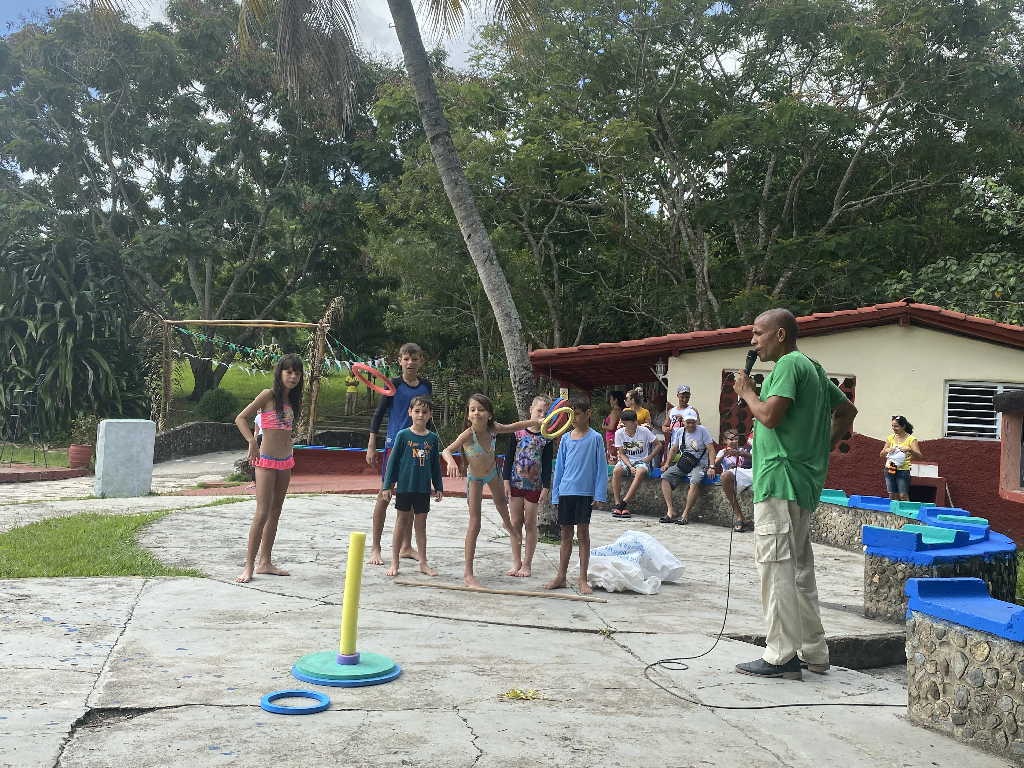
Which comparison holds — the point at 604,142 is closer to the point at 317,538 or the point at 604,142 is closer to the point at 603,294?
the point at 603,294

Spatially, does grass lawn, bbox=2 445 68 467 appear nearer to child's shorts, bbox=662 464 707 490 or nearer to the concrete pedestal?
the concrete pedestal

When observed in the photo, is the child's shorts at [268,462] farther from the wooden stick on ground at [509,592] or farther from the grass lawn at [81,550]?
the wooden stick on ground at [509,592]

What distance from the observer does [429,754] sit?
3.65 metres

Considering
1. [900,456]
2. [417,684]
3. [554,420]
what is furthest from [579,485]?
[900,456]

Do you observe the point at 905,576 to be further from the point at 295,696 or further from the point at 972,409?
the point at 972,409

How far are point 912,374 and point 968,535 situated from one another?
6246mm

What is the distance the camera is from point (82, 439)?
23.4 m

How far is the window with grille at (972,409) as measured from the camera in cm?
1280

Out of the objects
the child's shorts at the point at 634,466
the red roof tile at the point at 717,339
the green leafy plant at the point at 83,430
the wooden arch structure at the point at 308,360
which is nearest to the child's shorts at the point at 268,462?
the child's shorts at the point at 634,466

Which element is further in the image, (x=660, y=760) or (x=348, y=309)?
(x=348, y=309)

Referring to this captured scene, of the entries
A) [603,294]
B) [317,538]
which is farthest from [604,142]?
[317,538]

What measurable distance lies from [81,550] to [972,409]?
11136mm

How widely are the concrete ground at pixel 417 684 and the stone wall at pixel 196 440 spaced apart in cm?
1494

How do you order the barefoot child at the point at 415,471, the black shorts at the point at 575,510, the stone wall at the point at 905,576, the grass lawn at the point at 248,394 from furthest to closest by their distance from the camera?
the grass lawn at the point at 248,394
the barefoot child at the point at 415,471
the black shorts at the point at 575,510
the stone wall at the point at 905,576
